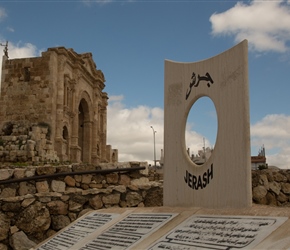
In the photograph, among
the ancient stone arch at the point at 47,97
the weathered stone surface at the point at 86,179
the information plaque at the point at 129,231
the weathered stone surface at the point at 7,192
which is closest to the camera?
the information plaque at the point at 129,231

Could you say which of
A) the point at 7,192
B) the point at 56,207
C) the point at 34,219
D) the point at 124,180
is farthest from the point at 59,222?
the point at 124,180

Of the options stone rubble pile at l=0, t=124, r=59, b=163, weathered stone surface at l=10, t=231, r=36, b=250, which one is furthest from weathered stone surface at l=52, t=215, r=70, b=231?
stone rubble pile at l=0, t=124, r=59, b=163

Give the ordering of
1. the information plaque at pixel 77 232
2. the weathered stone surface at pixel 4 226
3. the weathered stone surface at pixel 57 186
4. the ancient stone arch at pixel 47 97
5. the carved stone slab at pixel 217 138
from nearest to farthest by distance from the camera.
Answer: the carved stone slab at pixel 217 138 → the information plaque at pixel 77 232 → the weathered stone surface at pixel 4 226 → the weathered stone surface at pixel 57 186 → the ancient stone arch at pixel 47 97

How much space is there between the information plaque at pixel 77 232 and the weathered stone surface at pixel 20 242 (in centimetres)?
109

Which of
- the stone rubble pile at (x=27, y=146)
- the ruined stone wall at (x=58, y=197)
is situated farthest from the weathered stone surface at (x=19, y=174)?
the stone rubble pile at (x=27, y=146)

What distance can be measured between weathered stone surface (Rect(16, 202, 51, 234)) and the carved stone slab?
1.94 metres

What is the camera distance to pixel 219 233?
9.47ft

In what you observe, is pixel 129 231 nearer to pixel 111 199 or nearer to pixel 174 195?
pixel 174 195

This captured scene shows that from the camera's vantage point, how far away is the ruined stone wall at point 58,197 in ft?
18.4

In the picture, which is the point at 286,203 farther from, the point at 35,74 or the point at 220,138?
the point at 35,74

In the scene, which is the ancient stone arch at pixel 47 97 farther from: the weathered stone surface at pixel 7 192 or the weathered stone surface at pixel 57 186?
the weathered stone surface at pixel 7 192

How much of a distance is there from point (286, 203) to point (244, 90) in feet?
17.5

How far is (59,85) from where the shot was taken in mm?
19672

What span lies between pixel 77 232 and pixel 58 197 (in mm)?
1589
